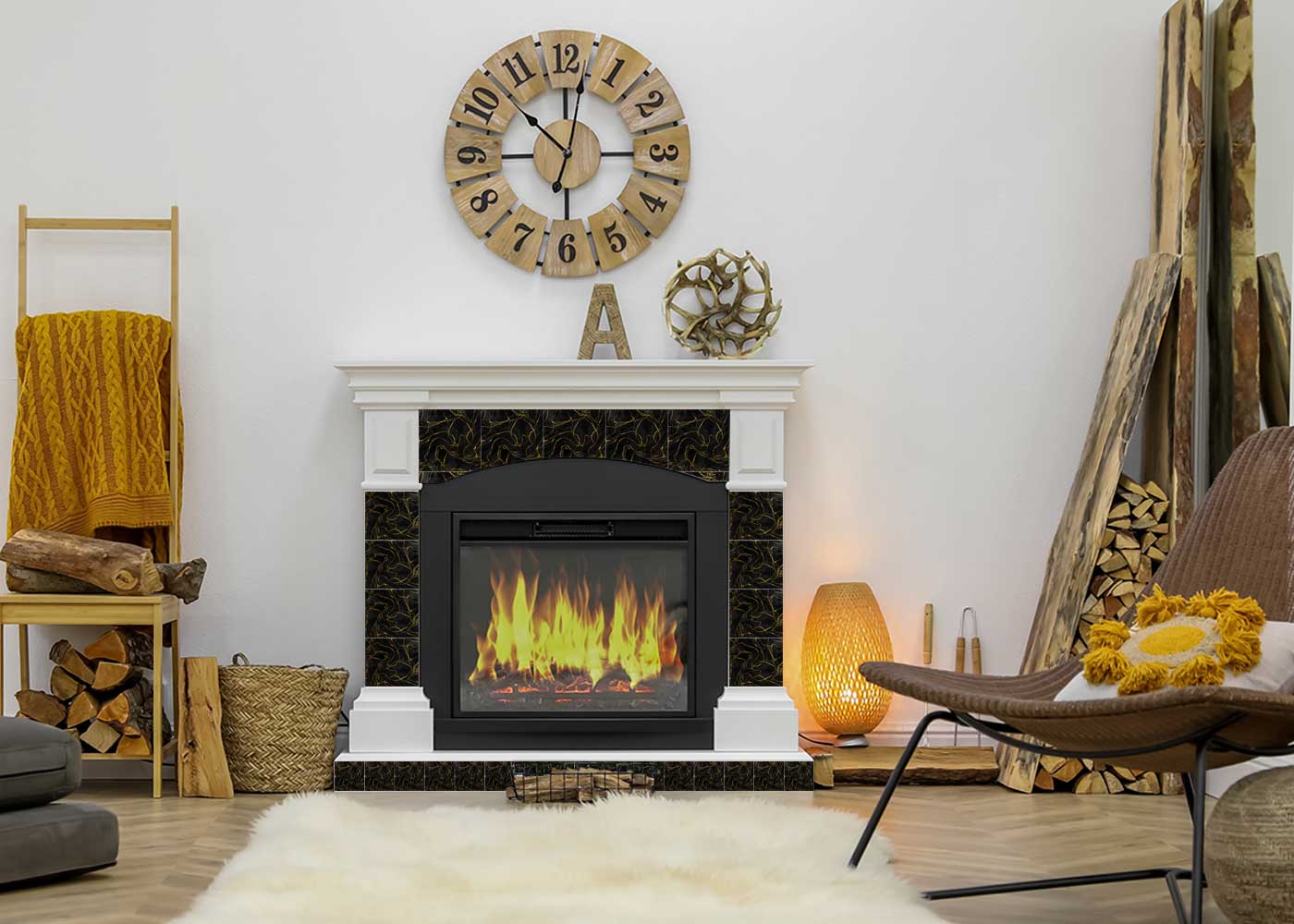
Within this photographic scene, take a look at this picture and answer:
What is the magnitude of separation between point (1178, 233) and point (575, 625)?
7.19 ft

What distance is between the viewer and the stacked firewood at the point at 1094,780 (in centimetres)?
395

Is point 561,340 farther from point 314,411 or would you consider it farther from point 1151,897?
point 1151,897

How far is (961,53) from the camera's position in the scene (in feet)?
14.4

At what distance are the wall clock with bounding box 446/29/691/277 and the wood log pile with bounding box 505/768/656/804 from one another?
5.15 ft

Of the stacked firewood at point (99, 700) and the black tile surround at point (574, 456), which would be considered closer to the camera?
the stacked firewood at point (99, 700)

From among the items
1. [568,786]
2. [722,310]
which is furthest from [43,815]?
[722,310]

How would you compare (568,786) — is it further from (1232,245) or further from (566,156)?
(1232,245)

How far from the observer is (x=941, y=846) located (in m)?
3.22

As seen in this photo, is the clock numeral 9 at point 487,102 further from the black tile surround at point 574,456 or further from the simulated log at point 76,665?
the simulated log at point 76,665

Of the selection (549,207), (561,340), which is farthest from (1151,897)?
(549,207)

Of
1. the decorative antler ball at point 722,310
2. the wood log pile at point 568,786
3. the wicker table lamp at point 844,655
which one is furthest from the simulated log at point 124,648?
the wicker table lamp at point 844,655

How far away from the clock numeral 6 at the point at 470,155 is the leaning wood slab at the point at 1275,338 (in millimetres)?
2386

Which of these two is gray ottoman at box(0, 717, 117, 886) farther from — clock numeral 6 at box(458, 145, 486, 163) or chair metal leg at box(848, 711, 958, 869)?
clock numeral 6 at box(458, 145, 486, 163)

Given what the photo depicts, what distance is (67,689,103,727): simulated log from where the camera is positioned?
3961 mm
